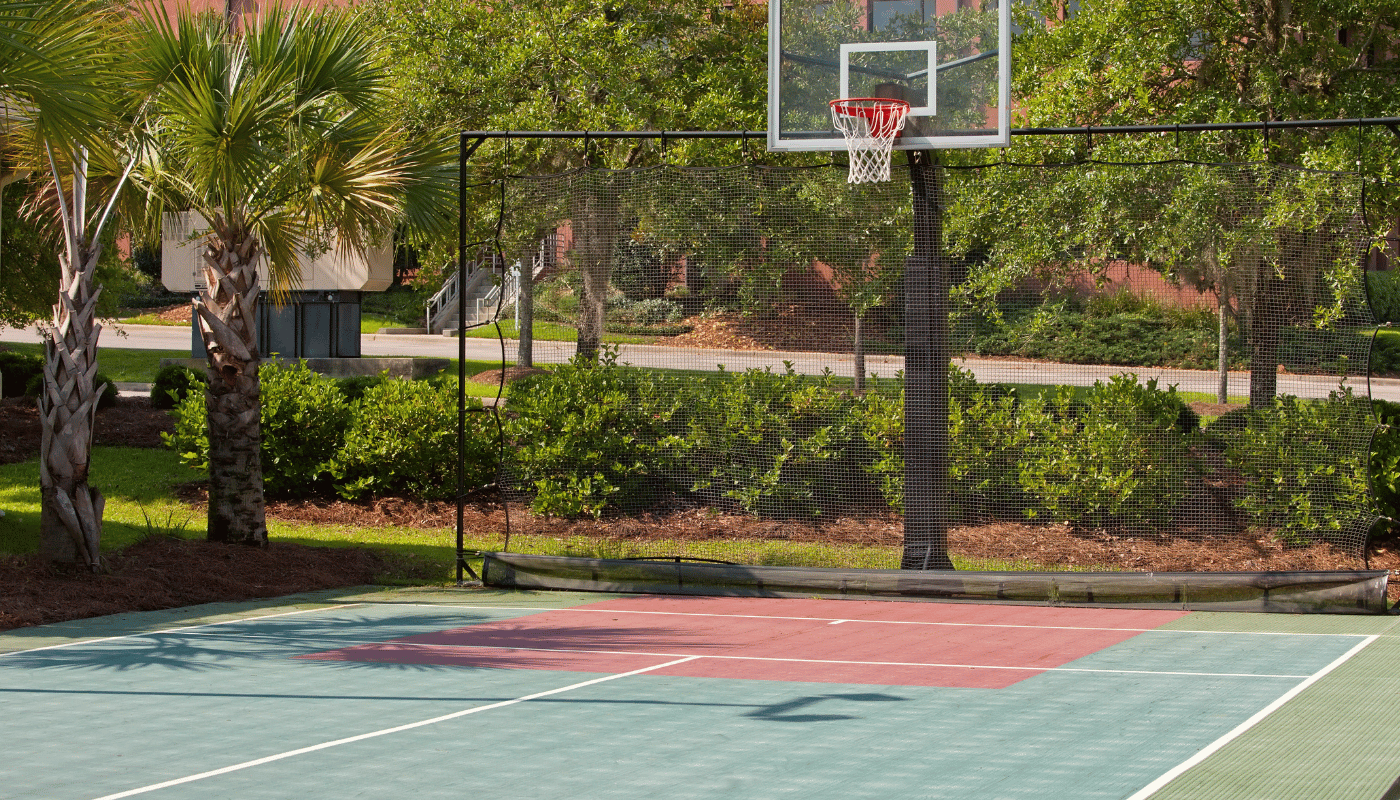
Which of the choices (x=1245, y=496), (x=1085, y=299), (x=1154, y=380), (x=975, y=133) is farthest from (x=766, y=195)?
(x=1245, y=496)

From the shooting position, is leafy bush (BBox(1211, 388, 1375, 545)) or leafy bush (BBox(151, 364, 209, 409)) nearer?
leafy bush (BBox(1211, 388, 1375, 545))

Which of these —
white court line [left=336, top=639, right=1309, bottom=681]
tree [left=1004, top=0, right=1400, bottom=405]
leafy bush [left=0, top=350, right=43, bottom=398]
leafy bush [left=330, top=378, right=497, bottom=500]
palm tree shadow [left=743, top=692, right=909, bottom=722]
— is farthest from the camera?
leafy bush [left=0, top=350, right=43, bottom=398]

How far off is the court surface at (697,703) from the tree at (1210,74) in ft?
17.7

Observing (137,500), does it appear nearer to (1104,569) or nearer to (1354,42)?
(1104,569)

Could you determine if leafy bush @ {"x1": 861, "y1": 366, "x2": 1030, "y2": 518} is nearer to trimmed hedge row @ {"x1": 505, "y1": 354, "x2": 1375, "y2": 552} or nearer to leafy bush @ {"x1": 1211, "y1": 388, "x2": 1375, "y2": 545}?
trimmed hedge row @ {"x1": 505, "y1": 354, "x2": 1375, "y2": 552}

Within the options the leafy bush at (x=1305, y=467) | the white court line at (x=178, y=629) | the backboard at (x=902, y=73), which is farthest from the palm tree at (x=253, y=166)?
the leafy bush at (x=1305, y=467)

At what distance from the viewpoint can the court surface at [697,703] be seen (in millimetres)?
5746

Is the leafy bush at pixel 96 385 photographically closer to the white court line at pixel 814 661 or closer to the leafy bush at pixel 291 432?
the leafy bush at pixel 291 432

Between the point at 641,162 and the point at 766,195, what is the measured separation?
7391 millimetres

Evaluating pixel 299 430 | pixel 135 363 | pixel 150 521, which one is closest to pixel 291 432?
pixel 299 430

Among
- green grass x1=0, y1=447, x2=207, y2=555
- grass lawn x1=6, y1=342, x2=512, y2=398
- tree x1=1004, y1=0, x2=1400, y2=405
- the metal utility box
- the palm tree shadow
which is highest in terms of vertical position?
tree x1=1004, y1=0, x2=1400, y2=405

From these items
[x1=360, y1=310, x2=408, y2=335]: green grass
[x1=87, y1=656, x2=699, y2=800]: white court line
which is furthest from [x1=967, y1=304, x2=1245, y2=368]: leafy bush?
[x1=360, y1=310, x2=408, y2=335]: green grass

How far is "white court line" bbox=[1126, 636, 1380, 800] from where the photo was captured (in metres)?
5.59

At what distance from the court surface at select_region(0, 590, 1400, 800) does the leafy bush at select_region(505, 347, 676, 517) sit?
2.50 m
